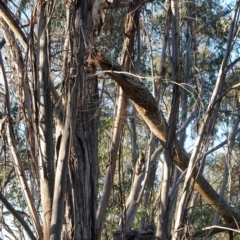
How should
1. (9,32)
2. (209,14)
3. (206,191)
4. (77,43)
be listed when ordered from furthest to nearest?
(209,14) → (206,191) → (9,32) → (77,43)

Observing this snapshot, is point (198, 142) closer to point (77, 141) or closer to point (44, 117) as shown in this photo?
point (77, 141)

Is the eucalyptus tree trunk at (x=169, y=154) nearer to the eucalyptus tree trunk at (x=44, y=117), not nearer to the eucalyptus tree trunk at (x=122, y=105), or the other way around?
the eucalyptus tree trunk at (x=122, y=105)

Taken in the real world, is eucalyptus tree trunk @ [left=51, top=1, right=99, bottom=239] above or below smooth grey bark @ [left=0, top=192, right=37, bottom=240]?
above

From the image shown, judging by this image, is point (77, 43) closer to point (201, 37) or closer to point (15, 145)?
point (15, 145)

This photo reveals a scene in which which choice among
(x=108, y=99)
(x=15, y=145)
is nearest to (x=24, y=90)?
(x=15, y=145)

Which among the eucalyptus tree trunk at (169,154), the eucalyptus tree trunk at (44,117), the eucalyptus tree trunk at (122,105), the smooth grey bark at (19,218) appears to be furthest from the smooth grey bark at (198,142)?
the smooth grey bark at (19,218)

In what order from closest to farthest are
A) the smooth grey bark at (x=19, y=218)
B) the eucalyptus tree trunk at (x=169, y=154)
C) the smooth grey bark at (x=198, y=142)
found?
1. the smooth grey bark at (x=19, y=218)
2. the smooth grey bark at (x=198, y=142)
3. the eucalyptus tree trunk at (x=169, y=154)

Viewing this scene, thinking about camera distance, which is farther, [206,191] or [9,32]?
[206,191]

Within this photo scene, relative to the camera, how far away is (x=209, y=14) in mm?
12492

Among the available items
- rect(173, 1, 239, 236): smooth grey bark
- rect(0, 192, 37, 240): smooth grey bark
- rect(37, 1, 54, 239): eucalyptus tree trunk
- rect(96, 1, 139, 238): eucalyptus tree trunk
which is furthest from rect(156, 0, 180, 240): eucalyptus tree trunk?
rect(0, 192, 37, 240): smooth grey bark

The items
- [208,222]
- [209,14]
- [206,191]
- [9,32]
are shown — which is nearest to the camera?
[9,32]

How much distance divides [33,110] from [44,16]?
80cm

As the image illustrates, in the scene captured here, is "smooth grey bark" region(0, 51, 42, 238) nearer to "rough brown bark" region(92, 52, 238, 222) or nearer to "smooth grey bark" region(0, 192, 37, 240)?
"smooth grey bark" region(0, 192, 37, 240)

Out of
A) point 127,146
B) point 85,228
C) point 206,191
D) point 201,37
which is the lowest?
point 85,228
